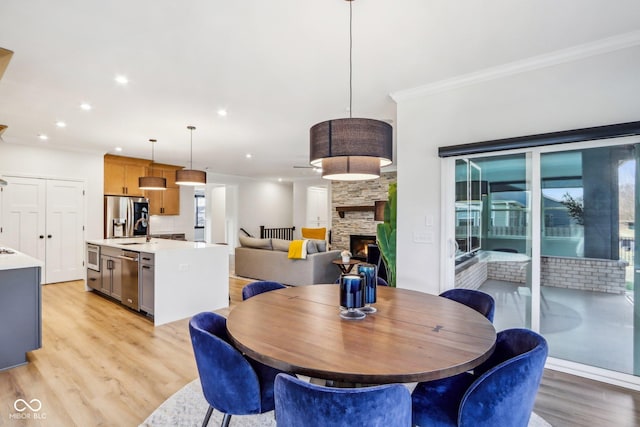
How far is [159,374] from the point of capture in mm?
2570

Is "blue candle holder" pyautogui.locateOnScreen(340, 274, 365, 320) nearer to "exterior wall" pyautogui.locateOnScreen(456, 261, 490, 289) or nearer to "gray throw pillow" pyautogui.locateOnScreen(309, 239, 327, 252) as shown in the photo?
"exterior wall" pyautogui.locateOnScreen(456, 261, 490, 289)

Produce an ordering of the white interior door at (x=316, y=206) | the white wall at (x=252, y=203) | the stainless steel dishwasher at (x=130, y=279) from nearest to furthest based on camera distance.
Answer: the stainless steel dishwasher at (x=130, y=279) → the white wall at (x=252, y=203) → the white interior door at (x=316, y=206)

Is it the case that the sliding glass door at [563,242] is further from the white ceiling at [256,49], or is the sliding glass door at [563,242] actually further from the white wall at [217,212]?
the white wall at [217,212]

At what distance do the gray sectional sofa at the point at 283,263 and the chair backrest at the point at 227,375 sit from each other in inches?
156

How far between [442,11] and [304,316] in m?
2.00

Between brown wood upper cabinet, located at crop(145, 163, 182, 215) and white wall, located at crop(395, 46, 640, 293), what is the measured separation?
575cm

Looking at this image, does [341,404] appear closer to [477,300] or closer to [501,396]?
[501,396]

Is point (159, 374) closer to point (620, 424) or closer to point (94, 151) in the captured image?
point (620, 424)

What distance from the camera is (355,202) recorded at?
8.82 metres

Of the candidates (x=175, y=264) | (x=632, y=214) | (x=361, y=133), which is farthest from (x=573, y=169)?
(x=175, y=264)

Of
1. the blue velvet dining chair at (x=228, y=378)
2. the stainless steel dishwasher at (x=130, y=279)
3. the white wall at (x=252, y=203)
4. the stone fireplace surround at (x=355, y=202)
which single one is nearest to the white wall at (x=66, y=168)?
the stainless steel dishwasher at (x=130, y=279)

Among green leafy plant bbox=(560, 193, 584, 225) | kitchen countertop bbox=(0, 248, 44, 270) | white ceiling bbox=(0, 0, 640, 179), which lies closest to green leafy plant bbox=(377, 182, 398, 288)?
white ceiling bbox=(0, 0, 640, 179)

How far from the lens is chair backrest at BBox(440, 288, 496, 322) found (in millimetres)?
2012

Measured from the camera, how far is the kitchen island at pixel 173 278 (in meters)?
3.74
